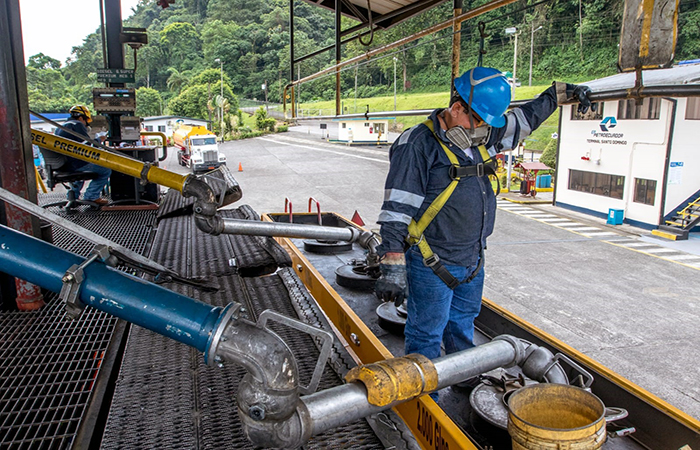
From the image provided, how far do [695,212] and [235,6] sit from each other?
10873 cm

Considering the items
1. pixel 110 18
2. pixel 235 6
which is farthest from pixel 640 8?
pixel 235 6

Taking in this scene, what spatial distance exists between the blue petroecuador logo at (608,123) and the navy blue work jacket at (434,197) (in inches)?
602

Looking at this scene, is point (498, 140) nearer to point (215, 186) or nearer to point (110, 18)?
point (215, 186)

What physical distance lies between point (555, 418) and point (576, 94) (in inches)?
81.9

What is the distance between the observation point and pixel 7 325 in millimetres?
3461

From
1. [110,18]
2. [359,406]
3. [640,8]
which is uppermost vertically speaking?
[110,18]

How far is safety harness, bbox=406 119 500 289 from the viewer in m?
2.98

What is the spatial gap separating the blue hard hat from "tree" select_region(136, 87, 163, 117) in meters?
70.7

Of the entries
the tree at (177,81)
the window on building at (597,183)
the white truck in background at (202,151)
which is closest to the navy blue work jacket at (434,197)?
the window on building at (597,183)

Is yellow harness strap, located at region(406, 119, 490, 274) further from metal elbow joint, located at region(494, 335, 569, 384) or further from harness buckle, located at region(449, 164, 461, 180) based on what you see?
metal elbow joint, located at region(494, 335, 569, 384)

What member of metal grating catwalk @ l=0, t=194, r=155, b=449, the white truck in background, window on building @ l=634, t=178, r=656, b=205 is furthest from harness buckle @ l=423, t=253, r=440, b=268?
the white truck in background

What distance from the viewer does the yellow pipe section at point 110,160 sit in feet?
14.4

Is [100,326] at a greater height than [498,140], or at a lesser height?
lesser

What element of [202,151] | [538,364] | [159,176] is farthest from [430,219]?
[202,151]
